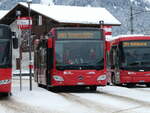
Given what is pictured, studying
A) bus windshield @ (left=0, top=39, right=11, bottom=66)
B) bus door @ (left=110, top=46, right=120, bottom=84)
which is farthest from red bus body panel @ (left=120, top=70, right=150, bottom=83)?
bus windshield @ (left=0, top=39, right=11, bottom=66)

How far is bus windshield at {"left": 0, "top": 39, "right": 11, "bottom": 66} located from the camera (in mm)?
18906

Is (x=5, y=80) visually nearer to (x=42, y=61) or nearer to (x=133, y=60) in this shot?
(x=42, y=61)

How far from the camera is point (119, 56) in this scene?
28.4 metres

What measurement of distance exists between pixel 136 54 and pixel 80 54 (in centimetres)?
621

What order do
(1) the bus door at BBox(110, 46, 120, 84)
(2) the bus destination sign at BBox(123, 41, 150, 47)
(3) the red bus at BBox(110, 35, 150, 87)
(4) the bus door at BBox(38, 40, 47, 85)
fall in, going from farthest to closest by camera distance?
(1) the bus door at BBox(110, 46, 120, 84) < (2) the bus destination sign at BBox(123, 41, 150, 47) < (3) the red bus at BBox(110, 35, 150, 87) < (4) the bus door at BBox(38, 40, 47, 85)

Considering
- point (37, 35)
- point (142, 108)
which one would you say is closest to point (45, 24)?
point (37, 35)

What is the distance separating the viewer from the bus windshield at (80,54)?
22594mm

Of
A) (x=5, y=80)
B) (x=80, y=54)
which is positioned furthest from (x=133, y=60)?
(x=5, y=80)

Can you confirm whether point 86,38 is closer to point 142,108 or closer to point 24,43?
point 142,108

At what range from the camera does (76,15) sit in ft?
213

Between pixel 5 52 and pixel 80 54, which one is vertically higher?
pixel 5 52

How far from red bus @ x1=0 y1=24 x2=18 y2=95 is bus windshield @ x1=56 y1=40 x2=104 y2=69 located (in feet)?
12.4

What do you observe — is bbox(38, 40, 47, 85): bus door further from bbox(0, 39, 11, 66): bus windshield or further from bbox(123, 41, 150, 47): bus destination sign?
bbox(0, 39, 11, 66): bus windshield

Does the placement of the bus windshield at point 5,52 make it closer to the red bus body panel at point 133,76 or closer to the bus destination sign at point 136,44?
the red bus body panel at point 133,76
